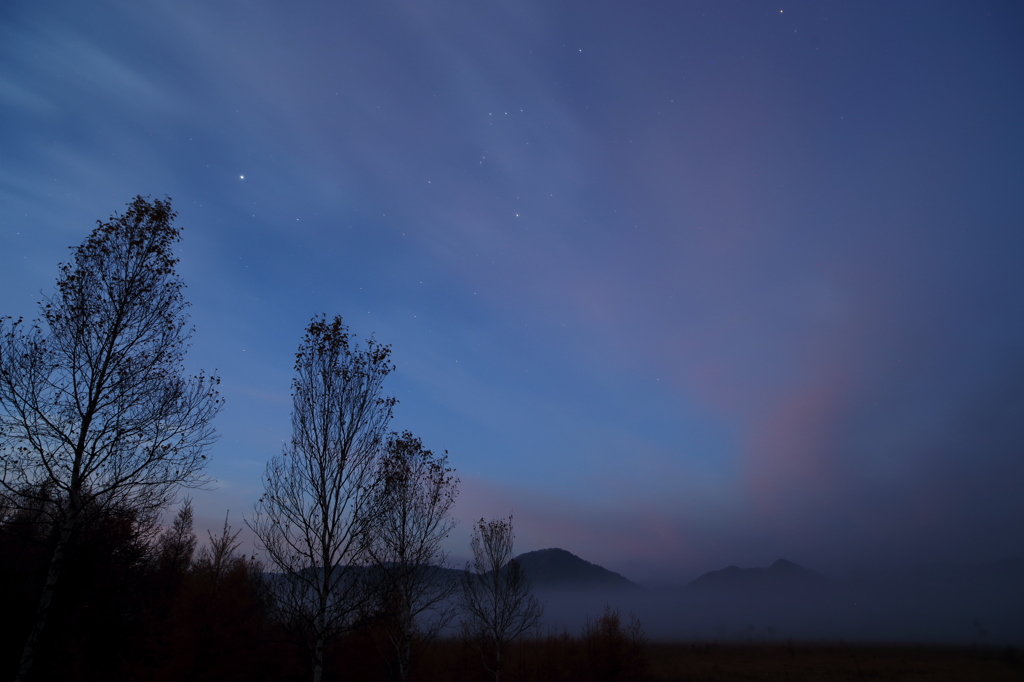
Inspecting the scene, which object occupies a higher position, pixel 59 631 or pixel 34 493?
pixel 34 493

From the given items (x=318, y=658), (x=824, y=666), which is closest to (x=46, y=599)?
(x=318, y=658)

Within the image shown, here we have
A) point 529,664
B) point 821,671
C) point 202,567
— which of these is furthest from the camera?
point 821,671

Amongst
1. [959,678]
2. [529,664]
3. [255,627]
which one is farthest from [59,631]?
[959,678]

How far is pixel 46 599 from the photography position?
10.3 meters

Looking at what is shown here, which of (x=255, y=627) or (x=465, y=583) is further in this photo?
(x=255, y=627)

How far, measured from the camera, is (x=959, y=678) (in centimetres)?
4678

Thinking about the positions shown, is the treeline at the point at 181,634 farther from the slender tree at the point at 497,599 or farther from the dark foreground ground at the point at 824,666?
the dark foreground ground at the point at 824,666

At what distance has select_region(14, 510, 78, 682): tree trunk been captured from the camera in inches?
391

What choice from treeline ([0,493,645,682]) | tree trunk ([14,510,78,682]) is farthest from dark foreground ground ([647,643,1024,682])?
tree trunk ([14,510,78,682])

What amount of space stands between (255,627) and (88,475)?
2725 centimetres

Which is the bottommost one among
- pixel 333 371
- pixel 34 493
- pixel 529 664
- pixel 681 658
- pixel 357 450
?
pixel 681 658

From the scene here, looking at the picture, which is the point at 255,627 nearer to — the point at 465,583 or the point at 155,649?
the point at 155,649

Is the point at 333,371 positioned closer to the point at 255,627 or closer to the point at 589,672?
the point at 255,627

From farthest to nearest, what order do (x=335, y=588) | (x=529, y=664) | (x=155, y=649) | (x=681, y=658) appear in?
1. (x=681, y=658)
2. (x=529, y=664)
3. (x=155, y=649)
4. (x=335, y=588)
